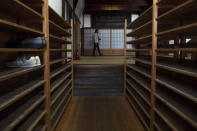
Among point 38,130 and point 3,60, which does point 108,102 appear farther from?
point 3,60

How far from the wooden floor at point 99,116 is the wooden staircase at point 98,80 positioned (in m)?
0.33

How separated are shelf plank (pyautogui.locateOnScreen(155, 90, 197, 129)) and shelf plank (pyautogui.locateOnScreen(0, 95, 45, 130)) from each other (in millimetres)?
1166

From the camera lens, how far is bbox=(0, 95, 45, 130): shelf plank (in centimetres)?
106

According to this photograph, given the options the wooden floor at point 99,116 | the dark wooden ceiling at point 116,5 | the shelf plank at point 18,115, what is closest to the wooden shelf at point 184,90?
the wooden floor at point 99,116

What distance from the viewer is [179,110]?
127 centimetres

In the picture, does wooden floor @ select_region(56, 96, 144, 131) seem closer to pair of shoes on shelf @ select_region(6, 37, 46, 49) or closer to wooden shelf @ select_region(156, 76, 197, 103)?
wooden shelf @ select_region(156, 76, 197, 103)

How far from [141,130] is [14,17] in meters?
2.06

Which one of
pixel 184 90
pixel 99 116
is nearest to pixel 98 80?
pixel 99 116

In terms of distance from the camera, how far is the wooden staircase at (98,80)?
3816 mm

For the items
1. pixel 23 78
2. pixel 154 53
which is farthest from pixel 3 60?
pixel 154 53

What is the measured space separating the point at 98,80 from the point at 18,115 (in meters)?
2.78

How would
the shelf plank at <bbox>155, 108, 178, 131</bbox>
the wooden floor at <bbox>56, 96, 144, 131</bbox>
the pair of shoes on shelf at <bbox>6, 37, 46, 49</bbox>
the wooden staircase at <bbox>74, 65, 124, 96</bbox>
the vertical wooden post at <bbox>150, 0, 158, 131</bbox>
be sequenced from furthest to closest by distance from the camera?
the wooden staircase at <bbox>74, 65, 124, 96</bbox> → the wooden floor at <bbox>56, 96, 144, 131</bbox> → the vertical wooden post at <bbox>150, 0, 158, 131</bbox> → the pair of shoes on shelf at <bbox>6, 37, 46, 49</bbox> → the shelf plank at <bbox>155, 108, 178, 131</bbox>

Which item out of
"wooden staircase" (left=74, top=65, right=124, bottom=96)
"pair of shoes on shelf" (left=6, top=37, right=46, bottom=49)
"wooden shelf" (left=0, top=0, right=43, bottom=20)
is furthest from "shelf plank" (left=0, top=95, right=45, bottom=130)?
"wooden staircase" (left=74, top=65, right=124, bottom=96)

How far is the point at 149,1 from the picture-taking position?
8.00 metres
